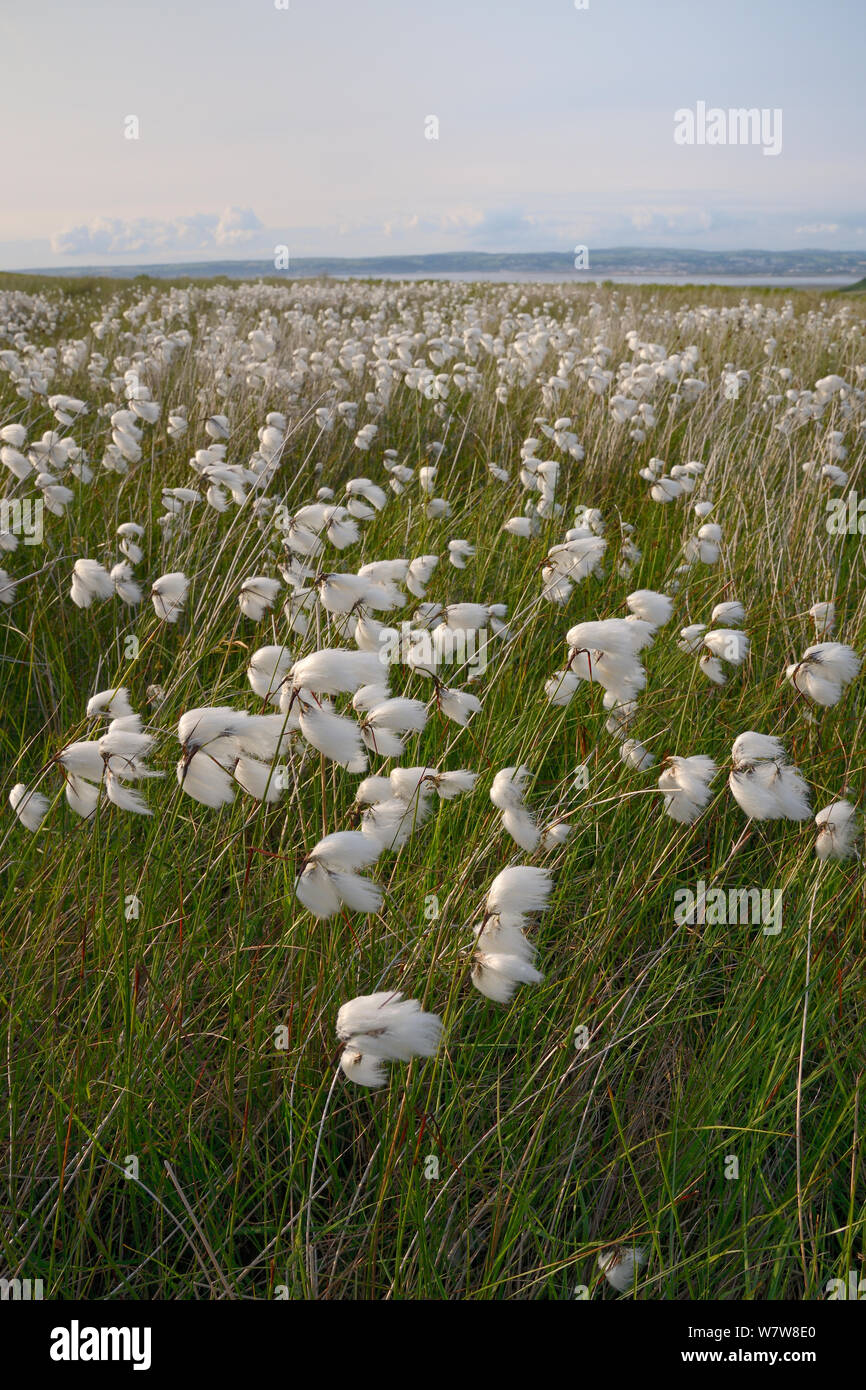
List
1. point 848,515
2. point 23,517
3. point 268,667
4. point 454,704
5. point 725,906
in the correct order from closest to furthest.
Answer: point 268,667 → point 454,704 → point 725,906 → point 23,517 → point 848,515

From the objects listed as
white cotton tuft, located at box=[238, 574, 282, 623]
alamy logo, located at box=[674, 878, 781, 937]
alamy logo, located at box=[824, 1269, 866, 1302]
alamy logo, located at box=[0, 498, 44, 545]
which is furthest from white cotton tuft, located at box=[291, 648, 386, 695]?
alamy logo, located at box=[0, 498, 44, 545]

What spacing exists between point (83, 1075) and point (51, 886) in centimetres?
71

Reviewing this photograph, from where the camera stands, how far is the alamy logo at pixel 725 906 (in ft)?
8.32

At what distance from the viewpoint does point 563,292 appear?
23.0 m

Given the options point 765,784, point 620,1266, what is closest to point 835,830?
point 765,784

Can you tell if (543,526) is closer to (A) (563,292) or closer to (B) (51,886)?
(B) (51,886)

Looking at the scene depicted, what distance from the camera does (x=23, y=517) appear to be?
4.85 meters

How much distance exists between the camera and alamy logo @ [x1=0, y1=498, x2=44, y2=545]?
4.58 metres

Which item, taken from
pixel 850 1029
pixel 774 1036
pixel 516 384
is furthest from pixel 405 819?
pixel 516 384
